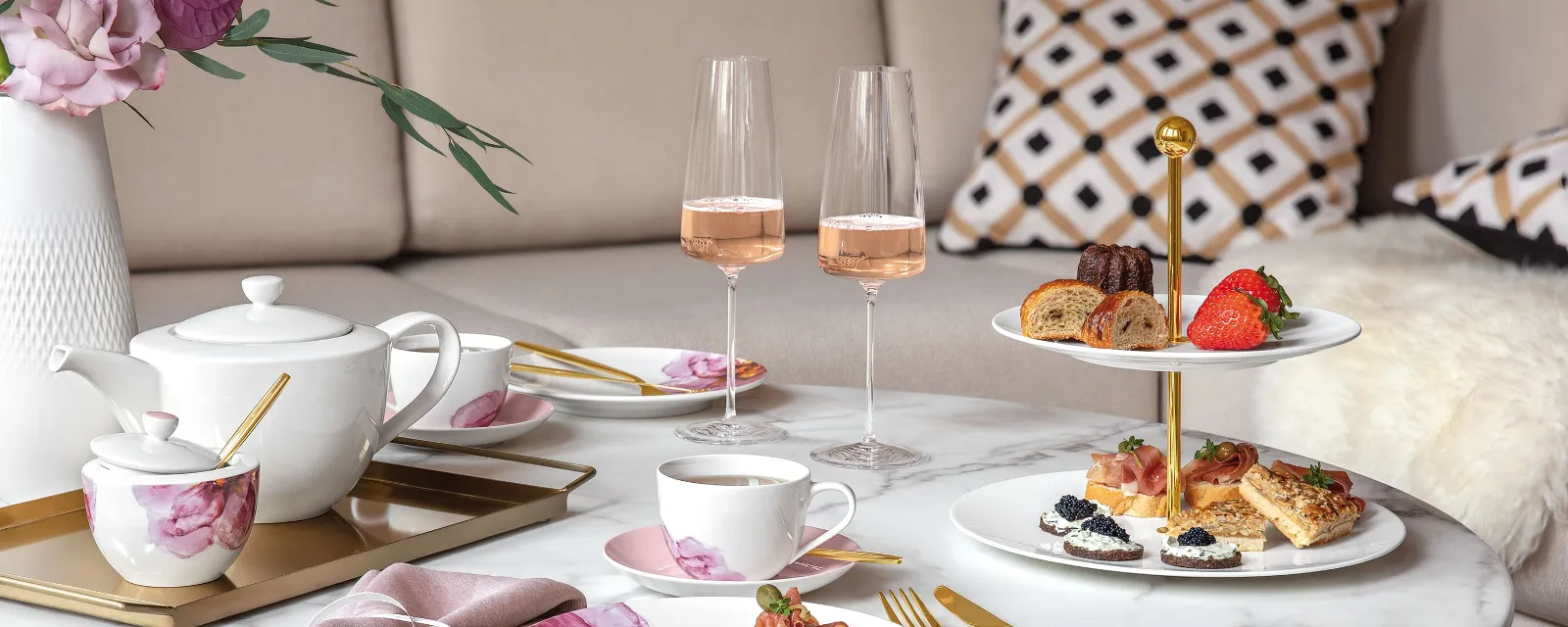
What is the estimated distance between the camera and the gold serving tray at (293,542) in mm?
762

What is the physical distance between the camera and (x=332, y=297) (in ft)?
6.52

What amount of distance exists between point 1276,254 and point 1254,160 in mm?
291

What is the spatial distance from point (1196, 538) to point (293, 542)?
52 cm

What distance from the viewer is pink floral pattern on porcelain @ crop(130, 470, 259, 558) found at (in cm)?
74

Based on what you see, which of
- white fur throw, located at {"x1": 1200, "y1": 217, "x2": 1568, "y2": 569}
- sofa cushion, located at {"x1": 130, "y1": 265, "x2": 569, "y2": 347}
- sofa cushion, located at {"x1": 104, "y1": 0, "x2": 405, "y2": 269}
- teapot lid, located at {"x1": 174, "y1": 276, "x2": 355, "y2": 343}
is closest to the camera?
teapot lid, located at {"x1": 174, "y1": 276, "x2": 355, "y2": 343}

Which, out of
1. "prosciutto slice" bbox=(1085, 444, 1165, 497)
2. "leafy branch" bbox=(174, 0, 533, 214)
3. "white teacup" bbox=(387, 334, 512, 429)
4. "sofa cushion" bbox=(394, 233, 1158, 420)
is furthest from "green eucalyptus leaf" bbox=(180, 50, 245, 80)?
"sofa cushion" bbox=(394, 233, 1158, 420)

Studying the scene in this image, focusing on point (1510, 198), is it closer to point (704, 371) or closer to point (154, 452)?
point (704, 371)

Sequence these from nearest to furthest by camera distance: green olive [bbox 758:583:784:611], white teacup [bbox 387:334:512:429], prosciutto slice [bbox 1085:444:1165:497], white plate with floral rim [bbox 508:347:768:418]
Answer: green olive [bbox 758:583:784:611] → prosciutto slice [bbox 1085:444:1165:497] → white teacup [bbox 387:334:512:429] → white plate with floral rim [bbox 508:347:768:418]

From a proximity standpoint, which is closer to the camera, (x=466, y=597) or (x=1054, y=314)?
(x=466, y=597)

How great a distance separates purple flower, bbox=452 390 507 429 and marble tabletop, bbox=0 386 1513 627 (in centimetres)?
3

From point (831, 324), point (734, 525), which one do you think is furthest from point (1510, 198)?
point (734, 525)

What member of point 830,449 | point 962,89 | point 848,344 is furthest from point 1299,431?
point 962,89

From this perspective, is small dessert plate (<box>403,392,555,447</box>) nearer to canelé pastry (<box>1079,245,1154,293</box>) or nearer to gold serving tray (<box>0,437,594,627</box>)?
gold serving tray (<box>0,437,594,627</box>)

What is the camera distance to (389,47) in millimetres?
2336
